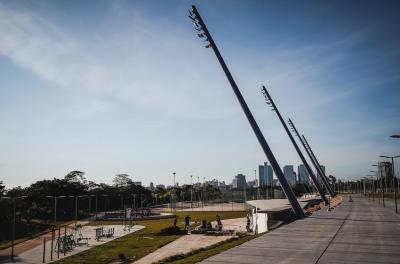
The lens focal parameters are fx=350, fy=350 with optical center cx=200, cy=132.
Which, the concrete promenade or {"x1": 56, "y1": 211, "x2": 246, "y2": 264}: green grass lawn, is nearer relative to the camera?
the concrete promenade

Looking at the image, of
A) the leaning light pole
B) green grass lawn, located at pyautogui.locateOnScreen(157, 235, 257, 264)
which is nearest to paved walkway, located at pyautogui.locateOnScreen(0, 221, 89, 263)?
green grass lawn, located at pyautogui.locateOnScreen(157, 235, 257, 264)

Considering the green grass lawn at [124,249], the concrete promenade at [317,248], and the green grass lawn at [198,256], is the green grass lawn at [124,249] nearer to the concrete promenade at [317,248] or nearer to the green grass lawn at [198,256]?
the green grass lawn at [198,256]

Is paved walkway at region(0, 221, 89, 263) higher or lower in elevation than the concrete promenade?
lower

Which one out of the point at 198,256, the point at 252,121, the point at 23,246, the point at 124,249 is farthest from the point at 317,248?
the point at 23,246

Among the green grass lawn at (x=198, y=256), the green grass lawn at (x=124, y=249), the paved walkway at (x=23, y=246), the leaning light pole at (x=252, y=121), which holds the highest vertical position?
the leaning light pole at (x=252, y=121)

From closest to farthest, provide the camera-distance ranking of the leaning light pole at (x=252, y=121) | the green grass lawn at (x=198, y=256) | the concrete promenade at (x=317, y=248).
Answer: the concrete promenade at (x=317, y=248), the green grass lawn at (x=198, y=256), the leaning light pole at (x=252, y=121)

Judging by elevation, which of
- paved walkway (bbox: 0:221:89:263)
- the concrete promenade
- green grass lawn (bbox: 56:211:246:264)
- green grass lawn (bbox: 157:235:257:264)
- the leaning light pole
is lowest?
paved walkway (bbox: 0:221:89:263)

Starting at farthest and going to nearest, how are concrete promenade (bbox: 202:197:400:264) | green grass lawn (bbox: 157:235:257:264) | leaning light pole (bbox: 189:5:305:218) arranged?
1. leaning light pole (bbox: 189:5:305:218)
2. green grass lawn (bbox: 157:235:257:264)
3. concrete promenade (bbox: 202:197:400:264)

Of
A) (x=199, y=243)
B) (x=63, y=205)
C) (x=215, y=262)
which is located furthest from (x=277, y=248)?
(x=63, y=205)

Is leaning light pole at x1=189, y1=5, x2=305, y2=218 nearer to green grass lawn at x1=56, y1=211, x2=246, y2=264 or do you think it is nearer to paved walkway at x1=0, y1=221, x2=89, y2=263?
green grass lawn at x1=56, y1=211, x2=246, y2=264

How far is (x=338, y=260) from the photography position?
11.8m

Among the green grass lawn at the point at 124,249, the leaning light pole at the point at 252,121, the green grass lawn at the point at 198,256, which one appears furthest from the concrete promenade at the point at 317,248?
the green grass lawn at the point at 124,249

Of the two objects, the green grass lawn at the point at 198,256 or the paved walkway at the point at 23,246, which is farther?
the paved walkway at the point at 23,246

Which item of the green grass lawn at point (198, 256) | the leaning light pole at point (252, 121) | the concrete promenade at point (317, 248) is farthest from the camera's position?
the leaning light pole at point (252, 121)
